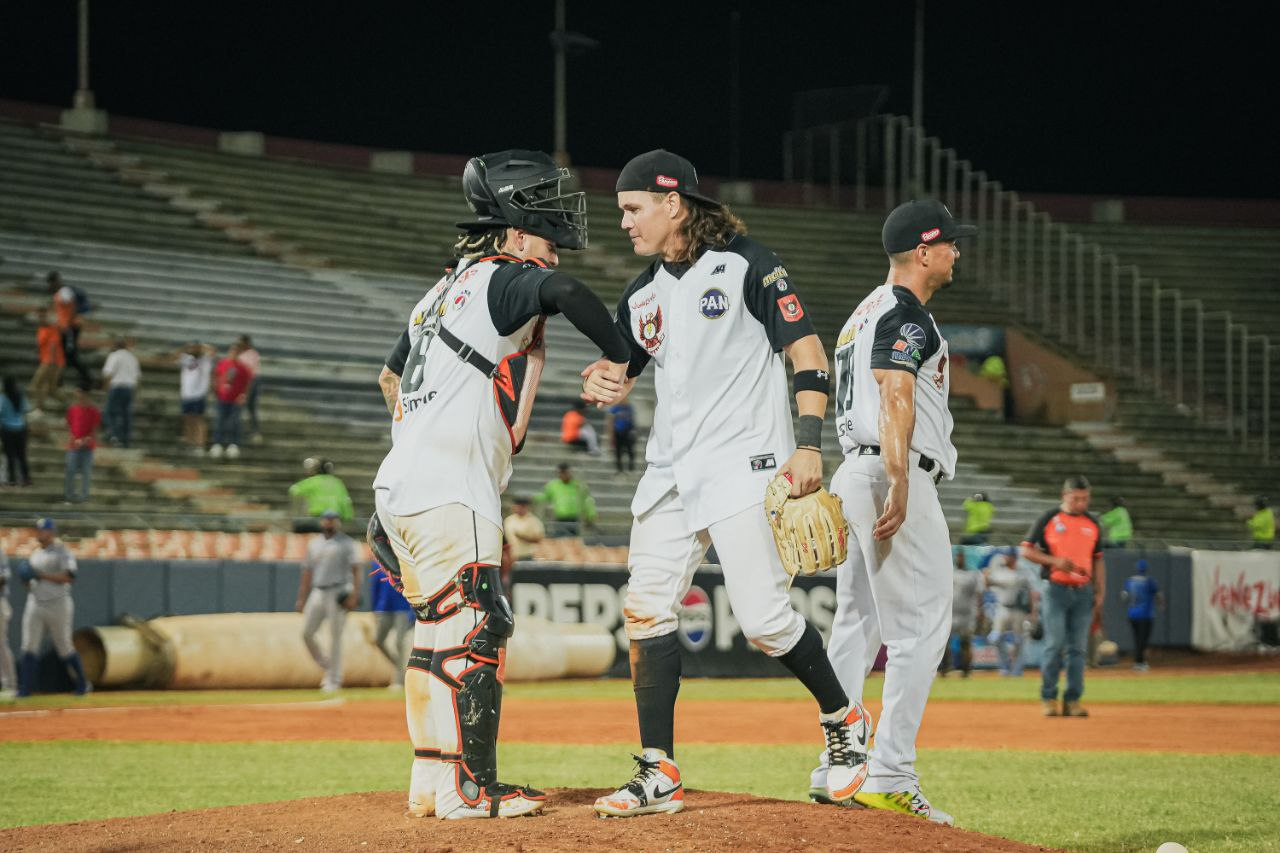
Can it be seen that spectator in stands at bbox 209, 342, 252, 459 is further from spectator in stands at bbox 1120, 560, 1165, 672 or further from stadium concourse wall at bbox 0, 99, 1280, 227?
stadium concourse wall at bbox 0, 99, 1280, 227

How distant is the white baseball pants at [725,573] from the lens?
5633 mm

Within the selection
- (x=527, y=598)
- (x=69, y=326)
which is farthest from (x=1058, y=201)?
(x=69, y=326)

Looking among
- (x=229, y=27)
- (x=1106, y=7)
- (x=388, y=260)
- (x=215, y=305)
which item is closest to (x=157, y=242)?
(x=215, y=305)

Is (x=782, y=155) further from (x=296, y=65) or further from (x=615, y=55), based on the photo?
(x=296, y=65)

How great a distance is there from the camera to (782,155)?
46312 millimetres

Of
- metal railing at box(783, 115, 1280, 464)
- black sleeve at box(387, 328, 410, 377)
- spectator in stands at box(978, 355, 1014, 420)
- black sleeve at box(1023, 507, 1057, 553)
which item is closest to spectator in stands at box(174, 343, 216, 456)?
black sleeve at box(1023, 507, 1057, 553)

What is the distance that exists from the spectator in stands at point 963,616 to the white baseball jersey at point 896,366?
14.4m

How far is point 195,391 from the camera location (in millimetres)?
24266

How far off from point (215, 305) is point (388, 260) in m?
5.39

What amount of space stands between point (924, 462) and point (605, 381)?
1563 millimetres

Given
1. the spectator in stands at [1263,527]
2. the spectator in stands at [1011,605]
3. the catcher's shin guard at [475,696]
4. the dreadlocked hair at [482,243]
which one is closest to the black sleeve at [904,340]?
the dreadlocked hair at [482,243]

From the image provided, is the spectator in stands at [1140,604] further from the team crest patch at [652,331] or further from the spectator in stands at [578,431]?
the team crest patch at [652,331]

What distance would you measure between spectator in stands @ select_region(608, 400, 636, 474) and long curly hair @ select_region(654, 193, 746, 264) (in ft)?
68.4

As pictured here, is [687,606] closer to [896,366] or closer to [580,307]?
[896,366]
